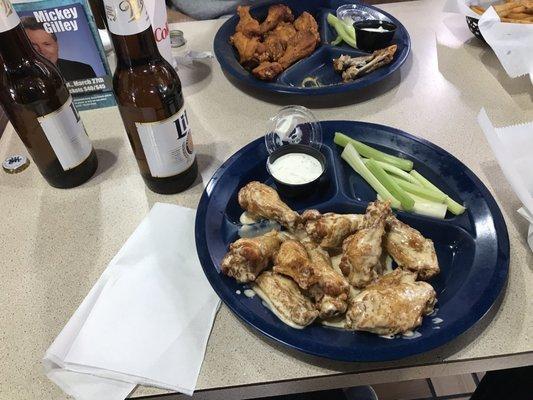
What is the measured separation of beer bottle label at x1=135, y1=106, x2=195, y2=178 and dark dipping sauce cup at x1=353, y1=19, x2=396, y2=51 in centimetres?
82

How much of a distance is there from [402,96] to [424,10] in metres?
0.62

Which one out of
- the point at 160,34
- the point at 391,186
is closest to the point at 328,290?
the point at 391,186

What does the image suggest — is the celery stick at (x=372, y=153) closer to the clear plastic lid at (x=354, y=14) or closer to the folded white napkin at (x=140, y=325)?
the folded white napkin at (x=140, y=325)

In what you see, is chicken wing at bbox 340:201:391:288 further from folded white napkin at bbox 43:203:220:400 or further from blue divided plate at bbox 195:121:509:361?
folded white napkin at bbox 43:203:220:400

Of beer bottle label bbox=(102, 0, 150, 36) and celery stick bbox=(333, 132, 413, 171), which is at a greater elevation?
beer bottle label bbox=(102, 0, 150, 36)

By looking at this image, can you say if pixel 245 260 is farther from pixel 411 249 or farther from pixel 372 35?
pixel 372 35

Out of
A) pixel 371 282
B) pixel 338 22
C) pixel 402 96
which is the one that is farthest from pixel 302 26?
pixel 371 282

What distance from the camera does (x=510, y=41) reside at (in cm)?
143

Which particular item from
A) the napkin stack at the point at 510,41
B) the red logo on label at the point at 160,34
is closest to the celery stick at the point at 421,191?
the napkin stack at the point at 510,41

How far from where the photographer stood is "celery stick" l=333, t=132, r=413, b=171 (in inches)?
46.1

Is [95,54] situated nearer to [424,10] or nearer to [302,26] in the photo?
[302,26]

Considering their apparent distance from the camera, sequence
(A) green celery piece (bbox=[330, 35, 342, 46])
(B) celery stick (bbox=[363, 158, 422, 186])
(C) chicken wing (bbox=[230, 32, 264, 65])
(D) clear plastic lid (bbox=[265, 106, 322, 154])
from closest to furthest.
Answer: (B) celery stick (bbox=[363, 158, 422, 186]) < (D) clear plastic lid (bbox=[265, 106, 322, 154]) < (C) chicken wing (bbox=[230, 32, 264, 65]) < (A) green celery piece (bbox=[330, 35, 342, 46])

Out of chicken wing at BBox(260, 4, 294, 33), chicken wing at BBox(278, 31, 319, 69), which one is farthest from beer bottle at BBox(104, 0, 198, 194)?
chicken wing at BBox(260, 4, 294, 33)

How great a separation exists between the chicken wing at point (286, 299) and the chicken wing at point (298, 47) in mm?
886
